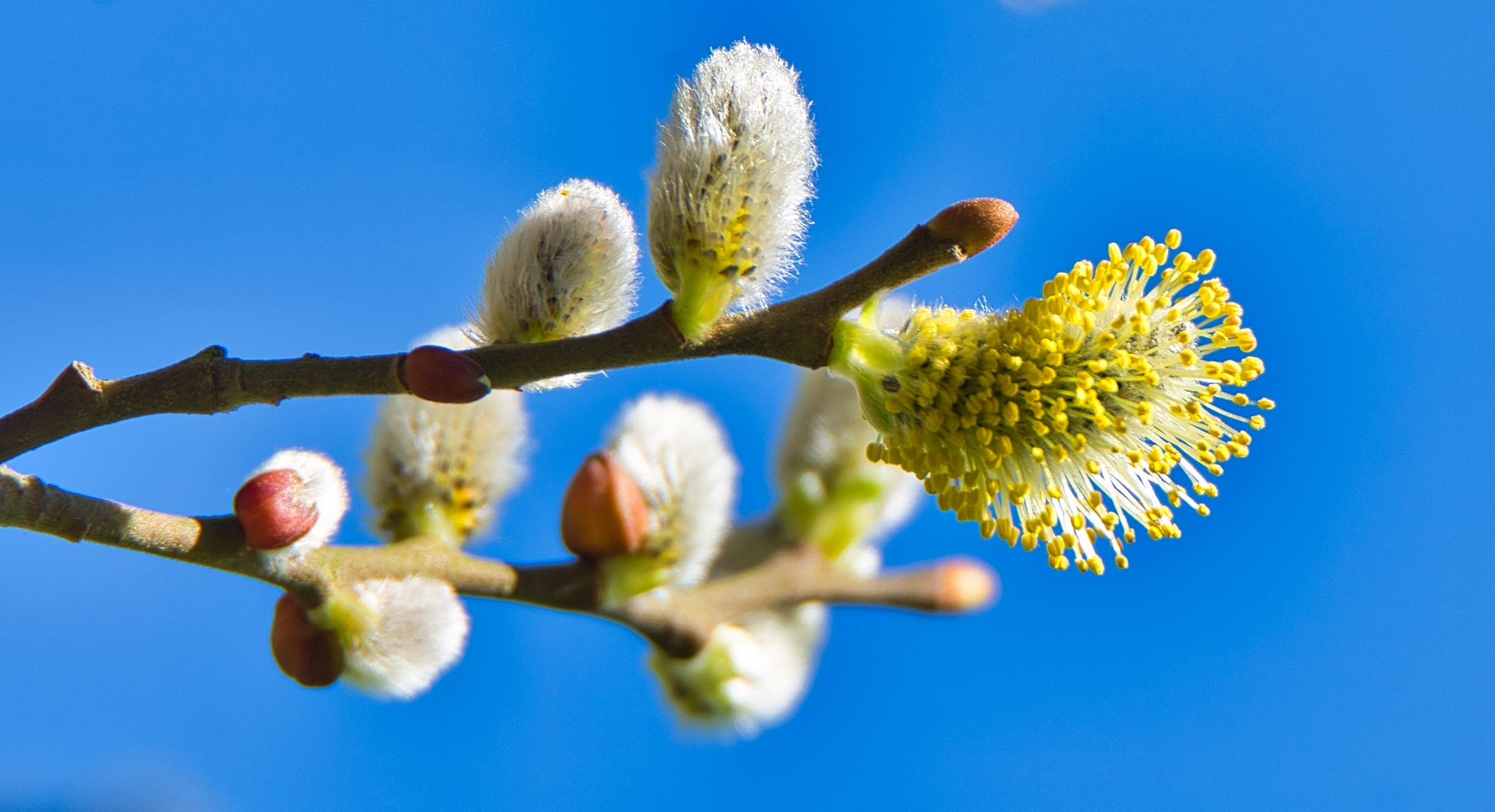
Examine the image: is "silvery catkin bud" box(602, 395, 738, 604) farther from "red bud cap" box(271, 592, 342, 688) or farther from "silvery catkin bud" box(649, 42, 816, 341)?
"silvery catkin bud" box(649, 42, 816, 341)

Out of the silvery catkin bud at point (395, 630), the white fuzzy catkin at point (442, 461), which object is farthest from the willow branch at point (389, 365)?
the white fuzzy catkin at point (442, 461)

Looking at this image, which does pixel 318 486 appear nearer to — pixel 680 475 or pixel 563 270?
pixel 563 270

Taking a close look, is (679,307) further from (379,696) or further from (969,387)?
(379,696)

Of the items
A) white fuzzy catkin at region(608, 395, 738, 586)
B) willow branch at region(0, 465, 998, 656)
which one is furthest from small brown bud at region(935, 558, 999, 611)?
white fuzzy catkin at region(608, 395, 738, 586)

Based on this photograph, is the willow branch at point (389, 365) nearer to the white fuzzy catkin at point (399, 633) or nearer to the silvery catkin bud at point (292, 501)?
the silvery catkin bud at point (292, 501)

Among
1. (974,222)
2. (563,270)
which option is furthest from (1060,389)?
(563,270)

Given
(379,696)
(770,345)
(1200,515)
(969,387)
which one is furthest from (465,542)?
(1200,515)
